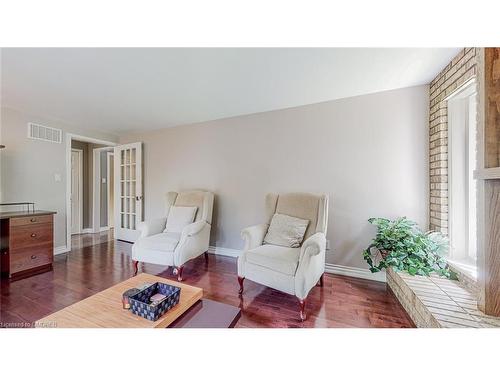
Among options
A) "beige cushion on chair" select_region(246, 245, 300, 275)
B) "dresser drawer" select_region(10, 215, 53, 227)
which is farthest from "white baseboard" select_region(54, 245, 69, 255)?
"beige cushion on chair" select_region(246, 245, 300, 275)

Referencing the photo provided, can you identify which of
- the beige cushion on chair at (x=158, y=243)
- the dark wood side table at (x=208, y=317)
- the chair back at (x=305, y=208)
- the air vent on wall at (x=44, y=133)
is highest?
the air vent on wall at (x=44, y=133)

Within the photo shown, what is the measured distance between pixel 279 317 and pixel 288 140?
79.5 inches

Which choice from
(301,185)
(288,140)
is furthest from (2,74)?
(301,185)

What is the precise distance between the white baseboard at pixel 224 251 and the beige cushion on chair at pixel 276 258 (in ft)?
3.73

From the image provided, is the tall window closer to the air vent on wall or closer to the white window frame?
the white window frame

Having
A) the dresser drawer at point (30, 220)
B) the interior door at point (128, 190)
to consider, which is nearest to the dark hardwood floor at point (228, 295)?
the dresser drawer at point (30, 220)

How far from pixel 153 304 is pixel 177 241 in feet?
4.62

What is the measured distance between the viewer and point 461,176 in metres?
1.84

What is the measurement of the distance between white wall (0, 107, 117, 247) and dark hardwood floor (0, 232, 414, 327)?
91 centimetres

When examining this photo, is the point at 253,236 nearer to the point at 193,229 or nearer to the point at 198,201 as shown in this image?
the point at 193,229

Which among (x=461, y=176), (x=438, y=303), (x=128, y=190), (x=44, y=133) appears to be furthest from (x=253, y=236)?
(x=44, y=133)

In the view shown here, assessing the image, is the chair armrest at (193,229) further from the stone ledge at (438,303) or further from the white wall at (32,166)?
the white wall at (32,166)

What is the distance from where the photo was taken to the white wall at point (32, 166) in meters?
2.64
